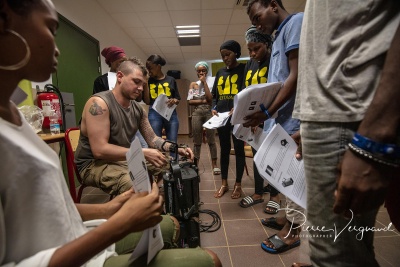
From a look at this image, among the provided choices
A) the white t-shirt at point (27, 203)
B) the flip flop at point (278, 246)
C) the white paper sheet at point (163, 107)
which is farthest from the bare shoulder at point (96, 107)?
the flip flop at point (278, 246)

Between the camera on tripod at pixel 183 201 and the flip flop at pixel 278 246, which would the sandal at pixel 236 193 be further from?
the camera on tripod at pixel 183 201

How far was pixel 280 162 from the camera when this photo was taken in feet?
3.14

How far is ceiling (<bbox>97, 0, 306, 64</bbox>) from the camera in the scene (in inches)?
148

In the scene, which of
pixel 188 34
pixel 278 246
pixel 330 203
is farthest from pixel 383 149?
pixel 188 34

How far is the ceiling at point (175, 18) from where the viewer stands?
3754 millimetres

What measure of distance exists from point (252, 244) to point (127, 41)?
5154mm

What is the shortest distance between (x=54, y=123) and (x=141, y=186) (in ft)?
5.54

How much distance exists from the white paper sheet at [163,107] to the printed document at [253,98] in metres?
1.55

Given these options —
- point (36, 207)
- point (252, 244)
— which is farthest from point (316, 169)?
point (252, 244)

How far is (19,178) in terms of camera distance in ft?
1.48

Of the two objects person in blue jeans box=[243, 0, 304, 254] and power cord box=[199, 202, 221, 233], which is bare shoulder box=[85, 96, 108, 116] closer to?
person in blue jeans box=[243, 0, 304, 254]

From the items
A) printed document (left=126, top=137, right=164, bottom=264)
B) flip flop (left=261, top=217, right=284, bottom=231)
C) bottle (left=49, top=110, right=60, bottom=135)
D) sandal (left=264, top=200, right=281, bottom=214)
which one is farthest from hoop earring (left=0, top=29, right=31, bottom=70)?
sandal (left=264, top=200, right=281, bottom=214)

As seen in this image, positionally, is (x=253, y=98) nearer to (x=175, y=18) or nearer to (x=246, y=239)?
(x=246, y=239)

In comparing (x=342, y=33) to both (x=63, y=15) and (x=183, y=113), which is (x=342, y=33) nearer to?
(x=63, y=15)
